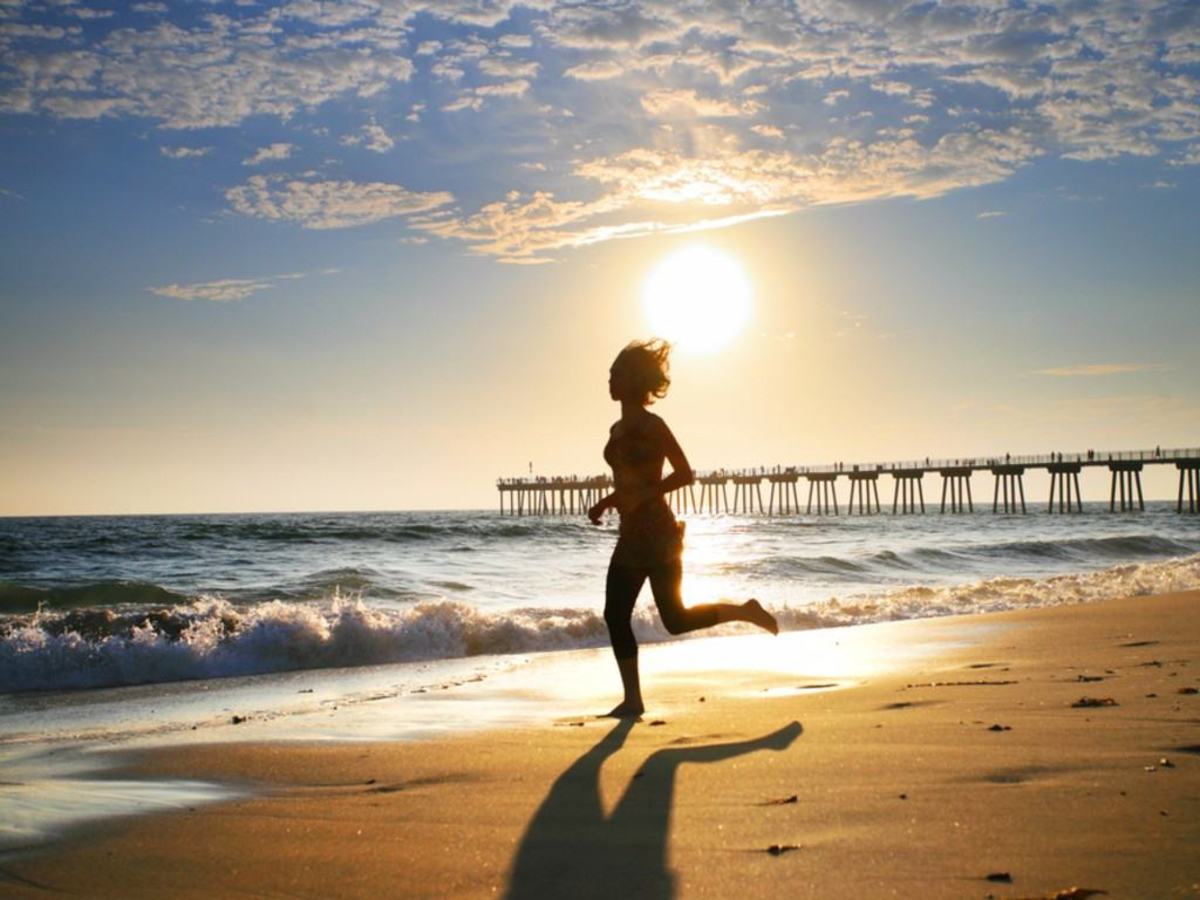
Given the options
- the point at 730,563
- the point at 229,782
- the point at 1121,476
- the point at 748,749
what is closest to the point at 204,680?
the point at 229,782

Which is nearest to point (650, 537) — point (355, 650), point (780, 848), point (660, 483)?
point (660, 483)

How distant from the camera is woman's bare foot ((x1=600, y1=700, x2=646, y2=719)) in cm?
508

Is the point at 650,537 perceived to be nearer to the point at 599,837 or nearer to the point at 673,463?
the point at 673,463

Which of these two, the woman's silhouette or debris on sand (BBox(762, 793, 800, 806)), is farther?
the woman's silhouette

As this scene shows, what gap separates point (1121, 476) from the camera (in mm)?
70688

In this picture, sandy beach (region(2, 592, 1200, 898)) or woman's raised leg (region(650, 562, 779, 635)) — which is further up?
woman's raised leg (region(650, 562, 779, 635))

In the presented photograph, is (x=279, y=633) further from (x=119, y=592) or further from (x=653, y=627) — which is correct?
(x=119, y=592)

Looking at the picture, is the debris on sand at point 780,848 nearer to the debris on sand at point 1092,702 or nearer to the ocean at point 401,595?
the debris on sand at point 1092,702

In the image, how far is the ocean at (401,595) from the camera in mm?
9336

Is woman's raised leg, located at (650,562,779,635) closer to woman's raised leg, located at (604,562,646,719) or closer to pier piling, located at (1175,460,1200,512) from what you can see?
woman's raised leg, located at (604,562,646,719)

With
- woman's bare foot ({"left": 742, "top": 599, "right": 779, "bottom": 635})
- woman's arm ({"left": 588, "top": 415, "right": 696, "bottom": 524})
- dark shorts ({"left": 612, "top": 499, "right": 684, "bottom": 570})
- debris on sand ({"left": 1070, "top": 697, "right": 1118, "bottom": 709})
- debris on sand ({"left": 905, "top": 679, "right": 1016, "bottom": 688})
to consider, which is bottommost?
debris on sand ({"left": 905, "top": 679, "right": 1016, "bottom": 688})

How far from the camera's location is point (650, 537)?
5059 mm

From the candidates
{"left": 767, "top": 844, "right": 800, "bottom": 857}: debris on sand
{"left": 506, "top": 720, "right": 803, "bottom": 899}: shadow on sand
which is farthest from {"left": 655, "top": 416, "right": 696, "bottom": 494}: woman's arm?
{"left": 767, "top": 844, "right": 800, "bottom": 857}: debris on sand

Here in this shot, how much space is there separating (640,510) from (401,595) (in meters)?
11.7
